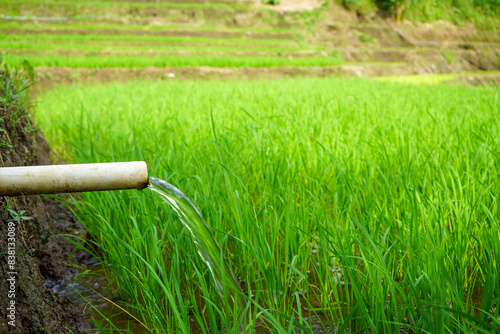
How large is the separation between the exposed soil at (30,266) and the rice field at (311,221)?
5.6 inches

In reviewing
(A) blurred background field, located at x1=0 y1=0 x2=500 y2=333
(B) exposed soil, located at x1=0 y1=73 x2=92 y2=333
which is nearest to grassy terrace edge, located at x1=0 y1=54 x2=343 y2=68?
(A) blurred background field, located at x1=0 y1=0 x2=500 y2=333

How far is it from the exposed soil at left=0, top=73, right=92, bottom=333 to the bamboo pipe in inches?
9.3

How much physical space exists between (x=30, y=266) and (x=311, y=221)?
815 mm

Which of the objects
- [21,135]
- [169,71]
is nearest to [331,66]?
[169,71]

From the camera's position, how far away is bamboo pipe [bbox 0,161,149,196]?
2.39ft

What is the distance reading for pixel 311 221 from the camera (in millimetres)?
1314

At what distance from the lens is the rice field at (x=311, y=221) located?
919mm

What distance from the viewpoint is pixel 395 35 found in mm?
14734

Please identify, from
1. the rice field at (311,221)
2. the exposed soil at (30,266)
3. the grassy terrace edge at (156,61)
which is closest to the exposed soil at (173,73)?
the grassy terrace edge at (156,61)

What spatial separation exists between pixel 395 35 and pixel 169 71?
34.0ft

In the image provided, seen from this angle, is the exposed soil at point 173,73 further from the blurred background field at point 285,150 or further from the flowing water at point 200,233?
the flowing water at point 200,233

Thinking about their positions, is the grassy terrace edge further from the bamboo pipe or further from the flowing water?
the bamboo pipe

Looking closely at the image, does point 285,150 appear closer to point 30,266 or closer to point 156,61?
point 30,266

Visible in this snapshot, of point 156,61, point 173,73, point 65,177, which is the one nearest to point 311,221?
point 65,177
